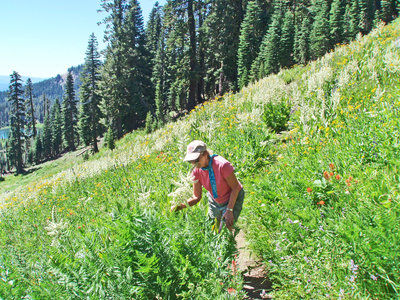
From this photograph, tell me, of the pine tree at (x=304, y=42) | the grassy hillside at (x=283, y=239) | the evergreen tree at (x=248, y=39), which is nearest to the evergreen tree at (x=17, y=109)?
the evergreen tree at (x=248, y=39)

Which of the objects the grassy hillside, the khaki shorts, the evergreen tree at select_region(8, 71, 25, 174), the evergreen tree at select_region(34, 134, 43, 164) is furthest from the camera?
the evergreen tree at select_region(34, 134, 43, 164)

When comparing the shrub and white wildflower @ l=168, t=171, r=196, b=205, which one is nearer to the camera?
white wildflower @ l=168, t=171, r=196, b=205

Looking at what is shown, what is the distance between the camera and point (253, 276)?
3592 mm

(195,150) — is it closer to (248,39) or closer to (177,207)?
(177,207)

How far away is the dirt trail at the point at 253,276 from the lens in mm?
3216

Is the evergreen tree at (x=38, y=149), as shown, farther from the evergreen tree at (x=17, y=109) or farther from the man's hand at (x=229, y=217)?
the man's hand at (x=229, y=217)

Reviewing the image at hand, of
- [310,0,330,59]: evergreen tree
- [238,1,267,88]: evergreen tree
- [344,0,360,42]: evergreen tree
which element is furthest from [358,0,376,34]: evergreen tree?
[238,1,267,88]: evergreen tree

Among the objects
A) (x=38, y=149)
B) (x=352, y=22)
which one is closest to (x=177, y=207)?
(x=352, y=22)

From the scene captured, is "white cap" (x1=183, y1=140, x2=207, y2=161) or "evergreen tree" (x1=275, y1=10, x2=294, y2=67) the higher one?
"evergreen tree" (x1=275, y1=10, x2=294, y2=67)

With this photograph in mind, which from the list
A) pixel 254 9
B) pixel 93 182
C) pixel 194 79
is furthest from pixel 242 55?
pixel 93 182

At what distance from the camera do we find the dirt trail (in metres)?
3.22

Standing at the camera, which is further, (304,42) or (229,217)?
(304,42)

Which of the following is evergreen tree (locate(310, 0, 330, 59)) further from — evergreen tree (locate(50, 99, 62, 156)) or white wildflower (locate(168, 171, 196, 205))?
evergreen tree (locate(50, 99, 62, 156))

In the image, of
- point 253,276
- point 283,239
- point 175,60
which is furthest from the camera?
point 175,60
